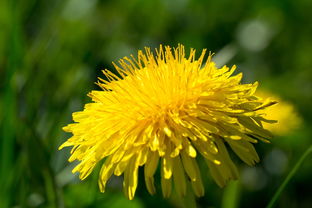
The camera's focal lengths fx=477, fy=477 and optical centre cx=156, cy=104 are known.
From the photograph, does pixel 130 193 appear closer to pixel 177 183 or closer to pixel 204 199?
pixel 177 183

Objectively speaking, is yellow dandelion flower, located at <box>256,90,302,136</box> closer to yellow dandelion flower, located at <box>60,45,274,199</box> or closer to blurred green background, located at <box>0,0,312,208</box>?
blurred green background, located at <box>0,0,312,208</box>

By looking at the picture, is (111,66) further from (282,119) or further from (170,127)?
(170,127)

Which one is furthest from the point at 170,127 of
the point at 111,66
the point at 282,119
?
the point at 111,66

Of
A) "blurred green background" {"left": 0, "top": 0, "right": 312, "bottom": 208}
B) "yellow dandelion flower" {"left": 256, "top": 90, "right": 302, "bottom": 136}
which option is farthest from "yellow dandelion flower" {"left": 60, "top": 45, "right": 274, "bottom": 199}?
"yellow dandelion flower" {"left": 256, "top": 90, "right": 302, "bottom": 136}

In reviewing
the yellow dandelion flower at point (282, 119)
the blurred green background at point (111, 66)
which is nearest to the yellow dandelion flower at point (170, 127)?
the blurred green background at point (111, 66)

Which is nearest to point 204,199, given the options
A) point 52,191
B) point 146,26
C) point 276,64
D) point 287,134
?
point 287,134
